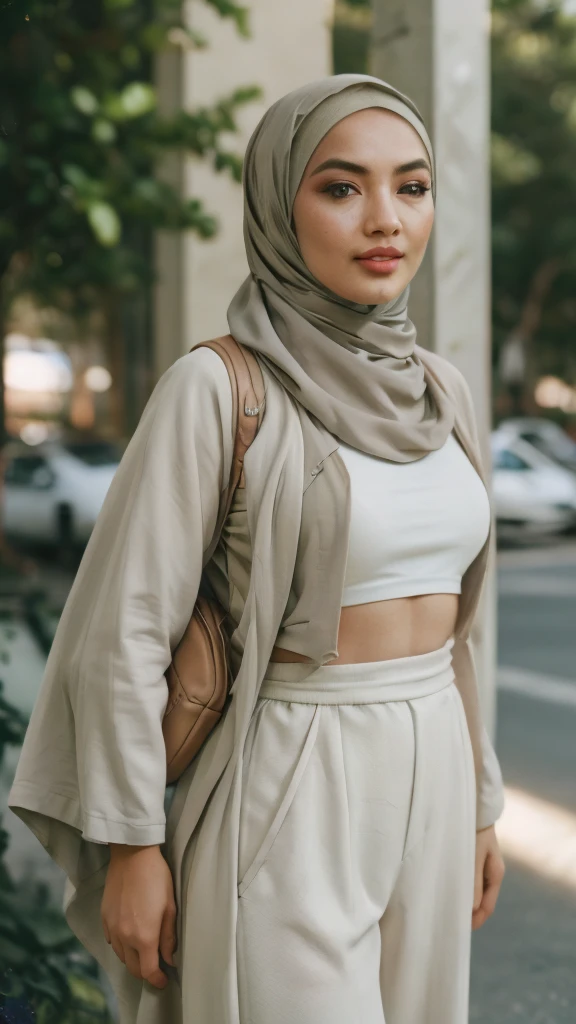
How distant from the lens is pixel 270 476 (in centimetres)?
163

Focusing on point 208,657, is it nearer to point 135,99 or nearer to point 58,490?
point 135,99

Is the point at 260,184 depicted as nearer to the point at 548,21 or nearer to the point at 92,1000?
the point at 92,1000

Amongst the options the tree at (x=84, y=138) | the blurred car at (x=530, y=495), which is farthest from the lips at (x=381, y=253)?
the blurred car at (x=530, y=495)

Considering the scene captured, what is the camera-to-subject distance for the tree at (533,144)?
21438 mm

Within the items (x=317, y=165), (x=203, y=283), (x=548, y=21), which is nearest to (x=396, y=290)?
(x=317, y=165)

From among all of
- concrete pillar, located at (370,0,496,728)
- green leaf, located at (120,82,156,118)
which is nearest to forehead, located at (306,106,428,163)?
concrete pillar, located at (370,0,496,728)

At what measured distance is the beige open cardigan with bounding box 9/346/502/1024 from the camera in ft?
5.24

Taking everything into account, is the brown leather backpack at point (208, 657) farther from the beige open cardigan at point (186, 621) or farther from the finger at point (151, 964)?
the finger at point (151, 964)

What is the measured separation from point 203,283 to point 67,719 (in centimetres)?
508

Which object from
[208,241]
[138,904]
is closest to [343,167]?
[138,904]

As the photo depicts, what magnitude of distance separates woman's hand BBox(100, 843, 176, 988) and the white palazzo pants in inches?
4.5

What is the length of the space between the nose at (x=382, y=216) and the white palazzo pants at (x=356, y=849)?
602mm

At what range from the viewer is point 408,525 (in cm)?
170

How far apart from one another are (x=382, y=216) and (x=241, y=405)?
1.05 ft
